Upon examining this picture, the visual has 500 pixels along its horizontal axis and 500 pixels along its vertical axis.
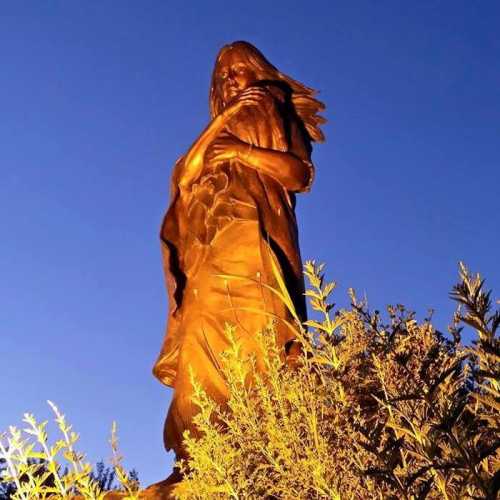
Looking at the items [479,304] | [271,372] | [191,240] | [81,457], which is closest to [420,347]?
[271,372]

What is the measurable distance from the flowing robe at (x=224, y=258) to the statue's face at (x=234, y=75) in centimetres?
59

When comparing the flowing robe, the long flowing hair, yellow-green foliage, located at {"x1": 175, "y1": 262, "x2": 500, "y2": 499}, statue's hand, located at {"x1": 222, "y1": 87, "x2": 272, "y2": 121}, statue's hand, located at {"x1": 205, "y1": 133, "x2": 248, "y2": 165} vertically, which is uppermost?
Result: the long flowing hair

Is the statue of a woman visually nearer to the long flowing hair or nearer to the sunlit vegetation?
the long flowing hair

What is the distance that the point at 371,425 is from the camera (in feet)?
6.95

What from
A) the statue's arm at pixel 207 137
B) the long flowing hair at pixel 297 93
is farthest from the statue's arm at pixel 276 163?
the long flowing hair at pixel 297 93

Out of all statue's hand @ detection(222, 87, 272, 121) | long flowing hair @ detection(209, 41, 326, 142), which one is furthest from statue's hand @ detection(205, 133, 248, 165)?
long flowing hair @ detection(209, 41, 326, 142)

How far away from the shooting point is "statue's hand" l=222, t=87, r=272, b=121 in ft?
23.8

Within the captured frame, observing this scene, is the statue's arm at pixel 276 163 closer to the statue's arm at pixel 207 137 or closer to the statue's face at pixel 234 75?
the statue's arm at pixel 207 137

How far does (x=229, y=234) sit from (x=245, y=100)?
1.53 meters

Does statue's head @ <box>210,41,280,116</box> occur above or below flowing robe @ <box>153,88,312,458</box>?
above

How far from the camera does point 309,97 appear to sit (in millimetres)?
8414

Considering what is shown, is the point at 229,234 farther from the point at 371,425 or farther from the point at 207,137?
the point at 371,425

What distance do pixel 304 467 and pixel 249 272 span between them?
14.7 ft

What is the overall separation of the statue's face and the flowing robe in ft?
1.95
